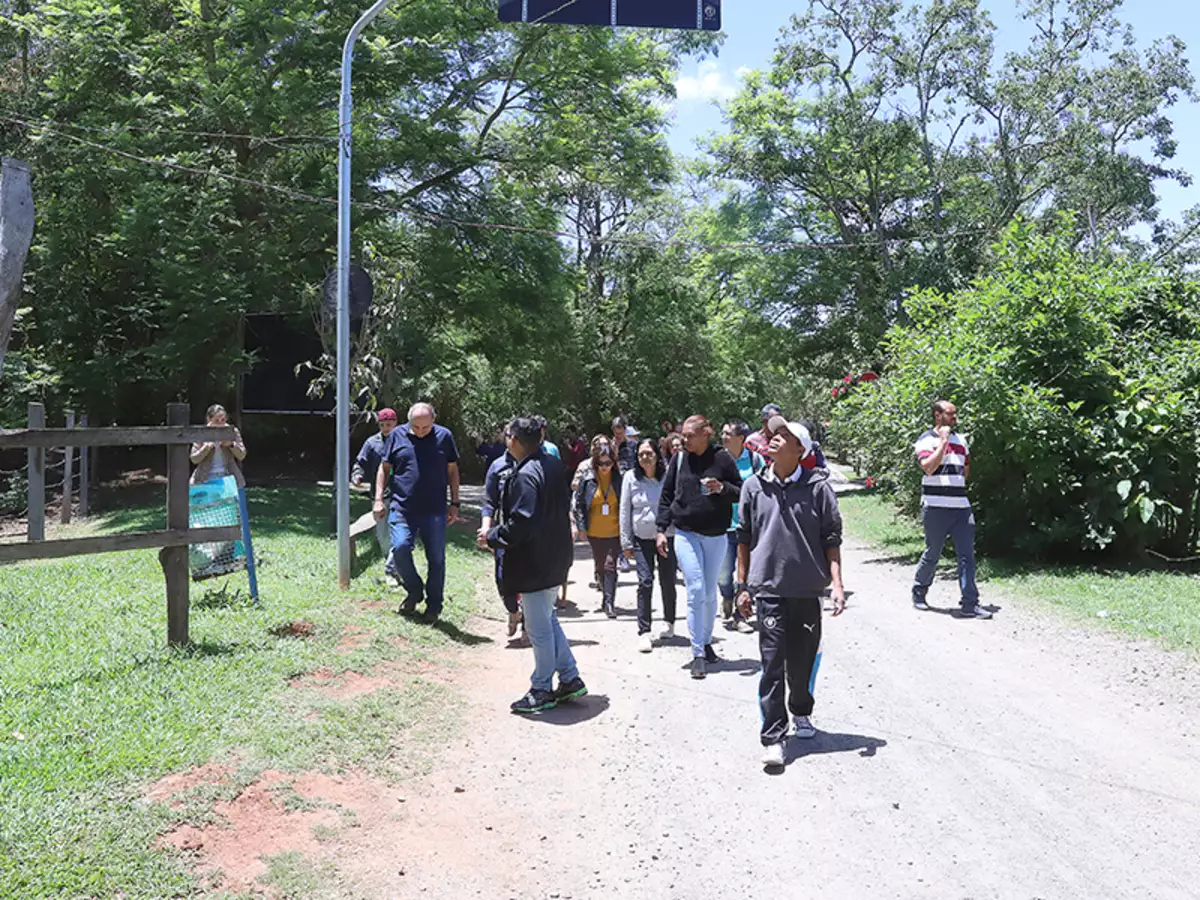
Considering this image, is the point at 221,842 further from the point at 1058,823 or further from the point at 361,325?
the point at 361,325

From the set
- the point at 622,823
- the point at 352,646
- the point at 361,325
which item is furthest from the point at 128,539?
the point at 361,325

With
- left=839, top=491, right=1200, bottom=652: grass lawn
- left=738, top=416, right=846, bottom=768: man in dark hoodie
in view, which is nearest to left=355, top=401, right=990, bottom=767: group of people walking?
left=738, top=416, right=846, bottom=768: man in dark hoodie

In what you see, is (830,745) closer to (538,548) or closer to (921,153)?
(538,548)

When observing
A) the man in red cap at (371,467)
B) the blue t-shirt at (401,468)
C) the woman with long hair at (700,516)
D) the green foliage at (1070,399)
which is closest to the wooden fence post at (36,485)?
the man in red cap at (371,467)

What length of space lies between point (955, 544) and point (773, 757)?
5606 millimetres

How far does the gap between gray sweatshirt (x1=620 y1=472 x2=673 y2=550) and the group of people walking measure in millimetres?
13

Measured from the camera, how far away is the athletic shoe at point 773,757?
553 centimetres

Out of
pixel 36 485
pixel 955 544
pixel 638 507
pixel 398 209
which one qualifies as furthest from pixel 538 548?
pixel 398 209

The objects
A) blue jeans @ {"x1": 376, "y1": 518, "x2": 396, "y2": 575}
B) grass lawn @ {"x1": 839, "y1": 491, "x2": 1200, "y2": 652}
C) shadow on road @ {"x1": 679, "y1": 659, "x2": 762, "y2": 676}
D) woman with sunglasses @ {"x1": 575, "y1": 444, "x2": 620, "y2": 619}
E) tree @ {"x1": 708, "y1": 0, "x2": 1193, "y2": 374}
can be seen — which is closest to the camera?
shadow on road @ {"x1": 679, "y1": 659, "x2": 762, "y2": 676}

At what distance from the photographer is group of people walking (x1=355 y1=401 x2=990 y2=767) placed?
5.85 metres

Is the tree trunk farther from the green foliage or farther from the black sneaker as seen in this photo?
the green foliage

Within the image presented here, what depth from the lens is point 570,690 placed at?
23.1 ft

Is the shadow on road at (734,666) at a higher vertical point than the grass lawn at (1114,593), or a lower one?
lower

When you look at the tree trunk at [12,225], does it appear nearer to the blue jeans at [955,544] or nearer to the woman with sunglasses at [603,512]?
the woman with sunglasses at [603,512]
